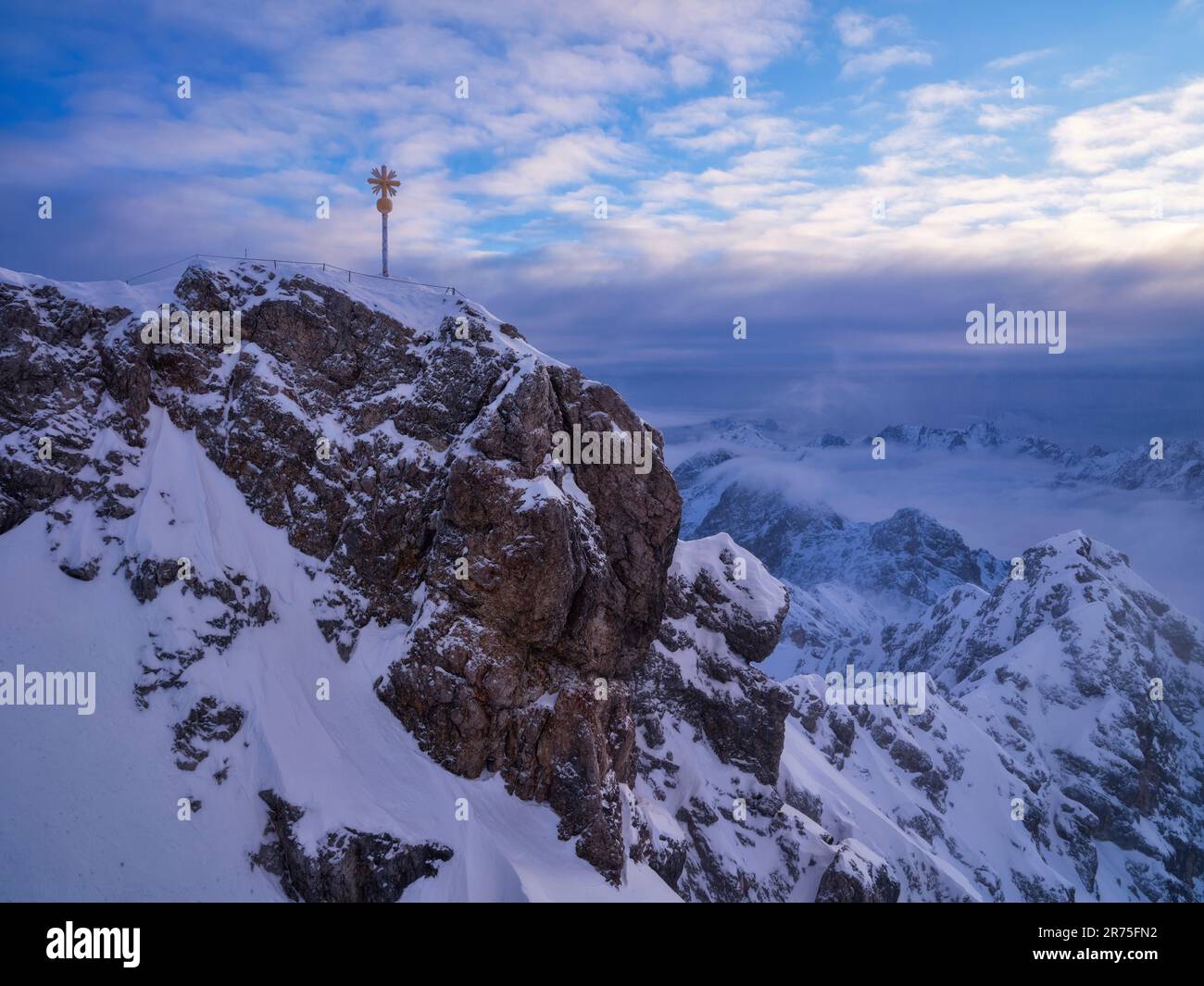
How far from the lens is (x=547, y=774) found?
53719 millimetres

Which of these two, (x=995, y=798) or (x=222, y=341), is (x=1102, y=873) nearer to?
(x=995, y=798)

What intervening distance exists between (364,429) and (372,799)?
28.6 m

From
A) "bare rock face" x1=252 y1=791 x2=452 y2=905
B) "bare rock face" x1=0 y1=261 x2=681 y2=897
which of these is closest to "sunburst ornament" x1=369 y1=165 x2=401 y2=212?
"bare rock face" x1=0 y1=261 x2=681 y2=897

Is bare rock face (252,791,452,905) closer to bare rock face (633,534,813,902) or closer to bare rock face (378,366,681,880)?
bare rock face (378,366,681,880)

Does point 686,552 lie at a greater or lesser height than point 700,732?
greater

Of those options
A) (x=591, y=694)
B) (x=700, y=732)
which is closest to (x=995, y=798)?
(x=700, y=732)

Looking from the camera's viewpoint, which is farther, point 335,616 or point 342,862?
point 335,616

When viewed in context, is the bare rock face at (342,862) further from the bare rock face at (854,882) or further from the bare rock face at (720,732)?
the bare rock face at (854,882)

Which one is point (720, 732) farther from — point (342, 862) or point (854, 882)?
point (342, 862)

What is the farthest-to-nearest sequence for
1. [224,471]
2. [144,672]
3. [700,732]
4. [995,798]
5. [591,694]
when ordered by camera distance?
1. [995,798]
2. [700,732]
3. [224,471]
4. [591,694]
5. [144,672]

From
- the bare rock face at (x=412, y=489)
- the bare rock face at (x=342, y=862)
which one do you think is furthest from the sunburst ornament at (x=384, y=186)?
the bare rock face at (x=342, y=862)

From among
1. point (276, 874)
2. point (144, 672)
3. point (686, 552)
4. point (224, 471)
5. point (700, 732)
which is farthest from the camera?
point (686, 552)

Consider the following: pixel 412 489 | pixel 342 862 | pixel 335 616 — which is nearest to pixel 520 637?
pixel 335 616

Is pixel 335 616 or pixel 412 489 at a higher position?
pixel 412 489
